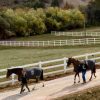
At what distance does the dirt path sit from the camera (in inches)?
427

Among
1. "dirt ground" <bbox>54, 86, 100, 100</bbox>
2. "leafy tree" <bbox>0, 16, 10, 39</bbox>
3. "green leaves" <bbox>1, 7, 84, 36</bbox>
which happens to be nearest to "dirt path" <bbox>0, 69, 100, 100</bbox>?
"dirt ground" <bbox>54, 86, 100, 100</bbox>

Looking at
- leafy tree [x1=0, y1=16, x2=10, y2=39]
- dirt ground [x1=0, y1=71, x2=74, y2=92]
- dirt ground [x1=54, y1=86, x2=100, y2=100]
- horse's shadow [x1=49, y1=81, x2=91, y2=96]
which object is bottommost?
dirt ground [x1=0, y1=71, x2=74, y2=92]

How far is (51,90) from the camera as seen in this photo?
1184cm

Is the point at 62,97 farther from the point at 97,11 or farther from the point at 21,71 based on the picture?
the point at 97,11

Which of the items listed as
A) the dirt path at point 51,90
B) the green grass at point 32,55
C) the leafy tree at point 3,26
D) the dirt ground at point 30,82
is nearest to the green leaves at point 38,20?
the leafy tree at point 3,26

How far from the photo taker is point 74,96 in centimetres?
1034

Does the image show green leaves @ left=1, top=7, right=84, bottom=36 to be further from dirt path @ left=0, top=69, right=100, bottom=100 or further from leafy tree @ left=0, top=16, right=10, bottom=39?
dirt path @ left=0, top=69, right=100, bottom=100

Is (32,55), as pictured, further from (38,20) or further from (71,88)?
(38,20)

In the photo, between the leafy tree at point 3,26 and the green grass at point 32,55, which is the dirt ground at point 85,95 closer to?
the green grass at point 32,55

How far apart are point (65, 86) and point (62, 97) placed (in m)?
2.21

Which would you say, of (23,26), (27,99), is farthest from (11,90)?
(23,26)

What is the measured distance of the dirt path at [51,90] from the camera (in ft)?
35.6

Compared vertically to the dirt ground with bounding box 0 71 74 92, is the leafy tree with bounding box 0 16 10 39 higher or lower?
higher

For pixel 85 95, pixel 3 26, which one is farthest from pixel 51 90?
pixel 3 26
